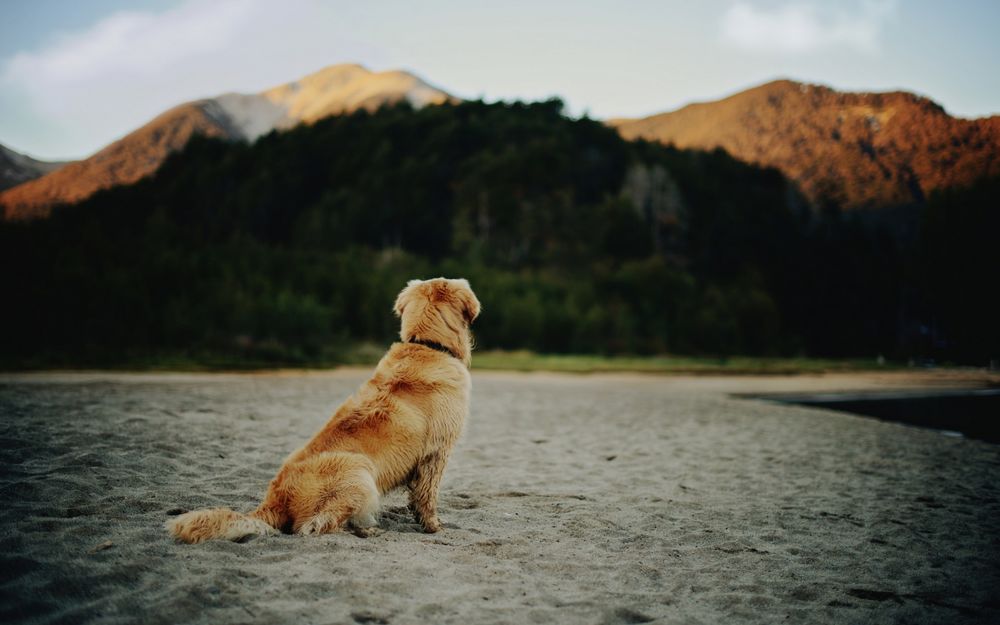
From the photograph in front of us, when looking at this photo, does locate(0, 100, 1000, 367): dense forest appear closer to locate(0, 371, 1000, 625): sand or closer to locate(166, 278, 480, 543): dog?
locate(0, 371, 1000, 625): sand

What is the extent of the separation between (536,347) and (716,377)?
39.6 feet

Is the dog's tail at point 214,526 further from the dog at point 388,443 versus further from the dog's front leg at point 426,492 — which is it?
the dog's front leg at point 426,492

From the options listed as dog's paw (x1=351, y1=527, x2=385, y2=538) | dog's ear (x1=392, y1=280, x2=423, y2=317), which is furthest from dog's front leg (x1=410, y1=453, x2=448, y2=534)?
dog's ear (x1=392, y1=280, x2=423, y2=317)

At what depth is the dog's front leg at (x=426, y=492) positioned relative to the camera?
15.8 ft

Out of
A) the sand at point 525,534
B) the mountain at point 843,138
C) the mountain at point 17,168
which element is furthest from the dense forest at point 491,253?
the sand at point 525,534

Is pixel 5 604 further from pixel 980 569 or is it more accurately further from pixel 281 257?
pixel 281 257

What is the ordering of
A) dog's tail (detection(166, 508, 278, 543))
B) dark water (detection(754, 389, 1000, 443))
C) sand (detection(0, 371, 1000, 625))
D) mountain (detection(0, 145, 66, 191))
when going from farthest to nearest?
mountain (detection(0, 145, 66, 191))
dark water (detection(754, 389, 1000, 443))
dog's tail (detection(166, 508, 278, 543))
sand (detection(0, 371, 1000, 625))

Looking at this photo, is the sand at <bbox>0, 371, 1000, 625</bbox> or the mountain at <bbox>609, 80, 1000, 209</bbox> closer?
the sand at <bbox>0, 371, 1000, 625</bbox>

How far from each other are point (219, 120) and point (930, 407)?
224 ft

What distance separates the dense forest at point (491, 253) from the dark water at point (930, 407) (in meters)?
19.5

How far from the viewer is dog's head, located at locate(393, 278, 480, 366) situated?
5043 millimetres

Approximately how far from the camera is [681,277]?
172ft

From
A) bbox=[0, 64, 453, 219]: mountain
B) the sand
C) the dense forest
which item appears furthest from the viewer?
bbox=[0, 64, 453, 219]: mountain

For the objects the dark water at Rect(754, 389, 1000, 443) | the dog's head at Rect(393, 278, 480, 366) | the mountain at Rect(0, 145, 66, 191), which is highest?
the mountain at Rect(0, 145, 66, 191)
